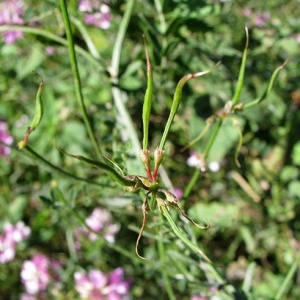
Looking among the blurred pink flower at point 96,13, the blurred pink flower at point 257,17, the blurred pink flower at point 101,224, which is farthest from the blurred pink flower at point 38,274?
the blurred pink flower at point 257,17

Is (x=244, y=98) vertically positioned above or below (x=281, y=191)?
above

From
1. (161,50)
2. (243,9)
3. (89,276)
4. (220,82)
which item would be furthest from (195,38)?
(89,276)

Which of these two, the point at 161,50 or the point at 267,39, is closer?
the point at 161,50

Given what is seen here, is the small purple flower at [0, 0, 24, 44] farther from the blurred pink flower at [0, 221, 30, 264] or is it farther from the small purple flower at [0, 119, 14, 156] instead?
the blurred pink flower at [0, 221, 30, 264]

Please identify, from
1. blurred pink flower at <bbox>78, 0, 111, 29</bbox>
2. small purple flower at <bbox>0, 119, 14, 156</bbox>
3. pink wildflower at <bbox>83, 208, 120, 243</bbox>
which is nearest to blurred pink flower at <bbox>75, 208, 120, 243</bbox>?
pink wildflower at <bbox>83, 208, 120, 243</bbox>

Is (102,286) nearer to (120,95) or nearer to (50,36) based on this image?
(120,95)

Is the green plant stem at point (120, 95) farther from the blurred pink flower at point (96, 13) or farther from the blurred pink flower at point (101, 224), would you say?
the blurred pink flower at point (101, 224)

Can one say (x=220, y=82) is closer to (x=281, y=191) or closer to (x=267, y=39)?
(x=267, y=39)
